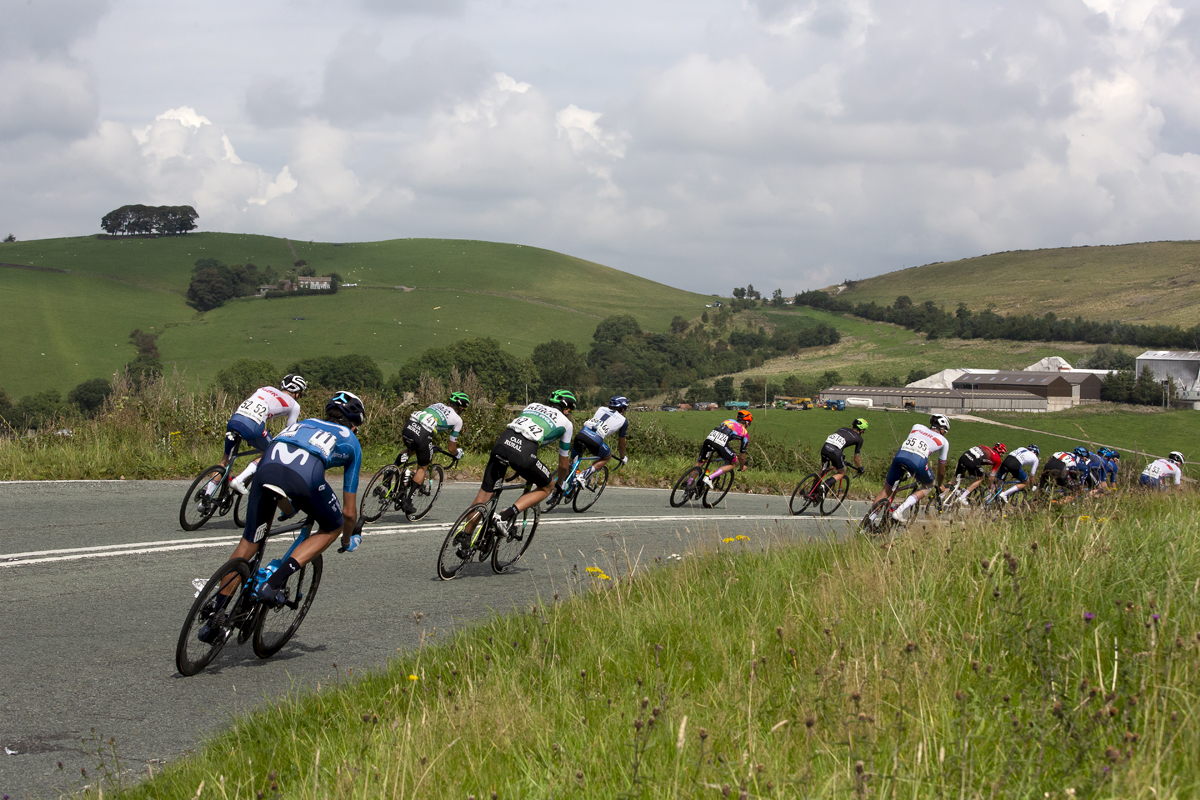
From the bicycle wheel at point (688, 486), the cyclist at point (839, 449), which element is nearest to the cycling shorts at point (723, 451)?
the bicycle wheel at point (688, 486)

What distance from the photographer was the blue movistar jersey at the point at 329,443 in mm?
5871

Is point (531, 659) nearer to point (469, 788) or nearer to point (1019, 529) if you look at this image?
point (469, 788)

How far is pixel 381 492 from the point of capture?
39.1ft

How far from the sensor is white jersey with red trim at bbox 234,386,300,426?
10.0 m

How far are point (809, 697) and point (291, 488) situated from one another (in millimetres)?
3534

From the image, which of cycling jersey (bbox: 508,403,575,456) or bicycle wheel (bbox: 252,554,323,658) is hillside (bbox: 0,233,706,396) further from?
bicycle wheel (bbox: 252,554,323,658)

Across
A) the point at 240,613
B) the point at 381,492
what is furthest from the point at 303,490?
the point at 381,492

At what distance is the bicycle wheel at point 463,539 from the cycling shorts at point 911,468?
673cm

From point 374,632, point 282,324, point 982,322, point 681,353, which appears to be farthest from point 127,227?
point 374,632

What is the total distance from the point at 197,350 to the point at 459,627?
341 ft

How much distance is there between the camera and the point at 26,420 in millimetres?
15500

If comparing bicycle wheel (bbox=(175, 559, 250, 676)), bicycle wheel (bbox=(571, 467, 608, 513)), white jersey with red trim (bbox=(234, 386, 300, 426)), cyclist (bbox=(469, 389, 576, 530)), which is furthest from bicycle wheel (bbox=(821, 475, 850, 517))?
bicycle wheel (bbox=(175, 559, 250, 676))

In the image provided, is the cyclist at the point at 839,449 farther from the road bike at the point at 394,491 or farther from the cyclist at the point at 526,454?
the cyclist at the point at 526,454

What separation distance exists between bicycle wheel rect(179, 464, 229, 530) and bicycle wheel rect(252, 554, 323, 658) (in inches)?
171
